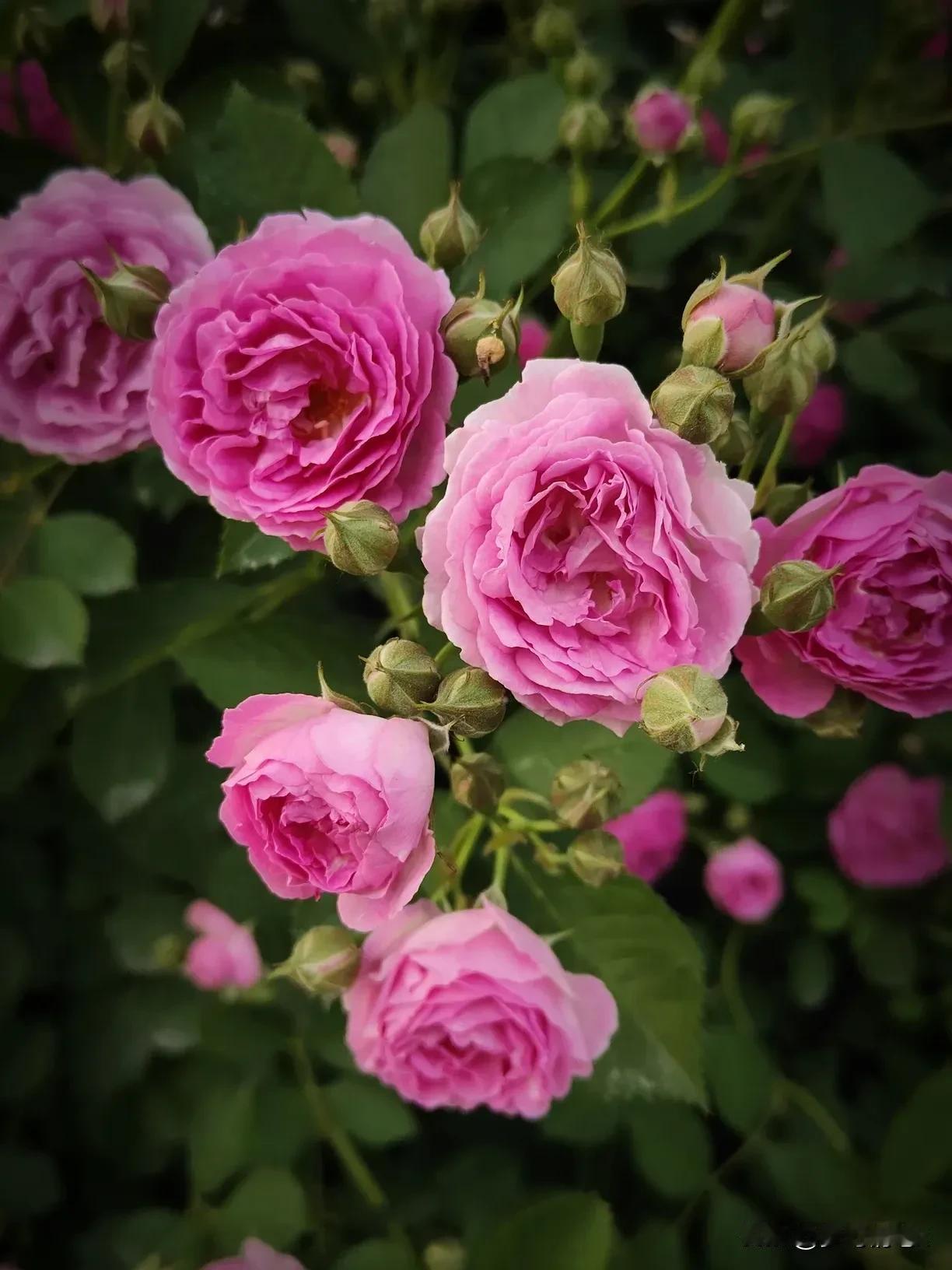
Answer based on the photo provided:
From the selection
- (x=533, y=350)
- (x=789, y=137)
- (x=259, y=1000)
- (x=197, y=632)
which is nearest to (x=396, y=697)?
(x=197, y=632)

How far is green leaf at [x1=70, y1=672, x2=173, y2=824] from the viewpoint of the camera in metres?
0.72

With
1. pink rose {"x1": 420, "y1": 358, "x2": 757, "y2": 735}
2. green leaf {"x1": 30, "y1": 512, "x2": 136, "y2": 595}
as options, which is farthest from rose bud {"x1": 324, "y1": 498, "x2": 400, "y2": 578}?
green leaf {"x1": 30, "y1": 512, "x2": 136, "y2": 595}

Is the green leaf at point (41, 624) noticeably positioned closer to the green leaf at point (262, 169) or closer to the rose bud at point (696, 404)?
the green leaf at point (262, 169)

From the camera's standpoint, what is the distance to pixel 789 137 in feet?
2.89

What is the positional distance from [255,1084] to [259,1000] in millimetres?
Answer: 76

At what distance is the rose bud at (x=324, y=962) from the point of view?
0.55 meters

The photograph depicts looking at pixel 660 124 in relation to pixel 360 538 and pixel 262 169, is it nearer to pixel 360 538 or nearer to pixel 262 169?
pixel 262 169

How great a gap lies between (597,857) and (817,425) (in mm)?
582

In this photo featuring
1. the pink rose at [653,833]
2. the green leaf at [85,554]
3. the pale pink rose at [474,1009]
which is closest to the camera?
the pale pink rose at [474,1009]

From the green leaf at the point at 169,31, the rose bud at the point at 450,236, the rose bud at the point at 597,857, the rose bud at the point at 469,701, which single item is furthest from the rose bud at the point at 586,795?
the green leaf at the point at 169,31

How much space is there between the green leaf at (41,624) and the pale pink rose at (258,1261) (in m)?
0.48

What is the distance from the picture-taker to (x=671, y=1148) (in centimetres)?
84

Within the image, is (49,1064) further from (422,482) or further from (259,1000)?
(422,482)

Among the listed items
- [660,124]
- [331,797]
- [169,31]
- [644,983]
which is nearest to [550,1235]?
[644,983]
